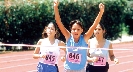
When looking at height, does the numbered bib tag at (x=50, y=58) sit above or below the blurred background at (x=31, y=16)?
below

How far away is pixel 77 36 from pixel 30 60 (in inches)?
363

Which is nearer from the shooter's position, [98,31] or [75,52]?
[75,52]

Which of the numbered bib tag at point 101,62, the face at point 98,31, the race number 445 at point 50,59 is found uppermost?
the face at point 98,31

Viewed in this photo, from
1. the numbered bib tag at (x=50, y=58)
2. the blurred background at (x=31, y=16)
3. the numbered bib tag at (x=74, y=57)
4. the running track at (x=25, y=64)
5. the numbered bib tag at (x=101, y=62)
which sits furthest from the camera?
the blurred background at (x=31, y=16)

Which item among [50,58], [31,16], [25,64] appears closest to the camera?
[50,58]

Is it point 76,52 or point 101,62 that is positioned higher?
point 76,52

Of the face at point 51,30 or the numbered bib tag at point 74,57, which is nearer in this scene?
the numbered bib tag at point 74,57

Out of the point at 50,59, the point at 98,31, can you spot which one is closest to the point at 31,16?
the point at 98,31

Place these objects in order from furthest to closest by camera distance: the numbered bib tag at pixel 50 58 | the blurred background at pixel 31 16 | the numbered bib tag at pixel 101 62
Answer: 1. the blurred background at pixel 31 16
2. the numbered bib tag at pixel 101 62
3. the numbered bib tag at pixel 50 58

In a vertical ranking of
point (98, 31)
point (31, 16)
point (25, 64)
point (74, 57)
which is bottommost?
point (25, 64)

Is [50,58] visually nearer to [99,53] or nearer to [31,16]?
[99,53]

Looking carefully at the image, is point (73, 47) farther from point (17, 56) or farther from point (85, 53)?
point (17, 56)

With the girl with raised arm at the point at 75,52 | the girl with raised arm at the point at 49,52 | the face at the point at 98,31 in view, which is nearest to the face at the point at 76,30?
the girl with raised arm at the point at 75,52

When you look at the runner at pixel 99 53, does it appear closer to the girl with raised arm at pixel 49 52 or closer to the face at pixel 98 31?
the face at pixel 98 31
